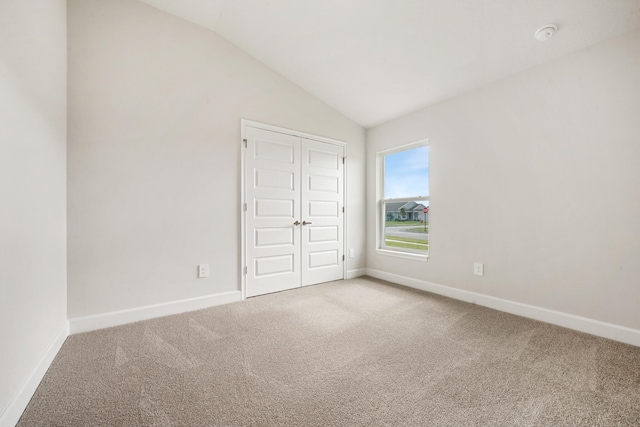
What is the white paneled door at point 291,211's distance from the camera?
308 cm

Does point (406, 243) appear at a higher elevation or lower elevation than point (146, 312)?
higher

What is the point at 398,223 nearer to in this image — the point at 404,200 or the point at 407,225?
the point at 407,225

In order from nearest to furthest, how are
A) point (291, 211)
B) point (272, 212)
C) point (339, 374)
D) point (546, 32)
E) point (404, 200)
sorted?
point (339, 374), point (546, 32), point (272, 212), point (291, 211), point (404, 200)

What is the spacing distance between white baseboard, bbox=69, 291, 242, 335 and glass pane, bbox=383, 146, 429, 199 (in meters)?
2.60

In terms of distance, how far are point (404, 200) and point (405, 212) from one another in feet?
0.63

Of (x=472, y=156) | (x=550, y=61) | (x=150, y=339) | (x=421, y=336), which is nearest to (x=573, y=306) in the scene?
(x=421, y=336)

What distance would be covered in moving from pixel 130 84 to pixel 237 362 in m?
2.58

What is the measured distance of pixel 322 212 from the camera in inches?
145

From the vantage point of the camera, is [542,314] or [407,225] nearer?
[542,314]

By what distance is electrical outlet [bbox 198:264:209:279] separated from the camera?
8.91 feet

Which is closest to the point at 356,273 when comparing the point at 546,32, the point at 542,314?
the point at 542,314

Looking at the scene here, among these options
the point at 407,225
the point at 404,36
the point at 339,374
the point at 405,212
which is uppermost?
the point at 404,36

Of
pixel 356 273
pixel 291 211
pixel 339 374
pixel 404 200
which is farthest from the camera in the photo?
pixel 356 273

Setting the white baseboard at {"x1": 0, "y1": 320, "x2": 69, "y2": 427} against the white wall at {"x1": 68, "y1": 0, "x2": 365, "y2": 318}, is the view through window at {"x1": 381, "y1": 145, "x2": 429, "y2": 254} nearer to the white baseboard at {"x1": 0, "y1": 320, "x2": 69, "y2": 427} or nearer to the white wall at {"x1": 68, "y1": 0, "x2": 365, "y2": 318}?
the white wall at {"x1": 68, "y1": 0, "x2": 365, "y2": 318}
